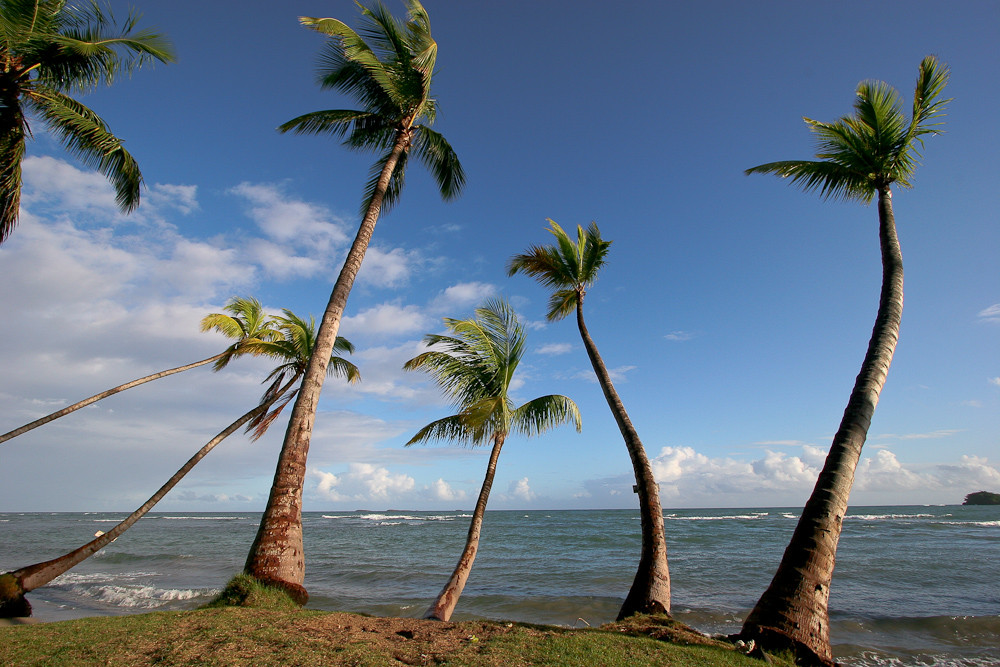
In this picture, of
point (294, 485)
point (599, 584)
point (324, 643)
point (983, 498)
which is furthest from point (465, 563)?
point (983, 498)

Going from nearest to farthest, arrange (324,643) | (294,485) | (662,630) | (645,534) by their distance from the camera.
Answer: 1. (324,643)
2. (662,630)
3. (294,485)
4. (645,534)

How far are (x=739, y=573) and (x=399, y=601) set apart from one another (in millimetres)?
12568

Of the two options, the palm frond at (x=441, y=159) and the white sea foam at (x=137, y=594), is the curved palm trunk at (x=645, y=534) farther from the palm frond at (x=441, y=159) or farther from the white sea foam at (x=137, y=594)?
the white sea foam at (x=137, y=594)

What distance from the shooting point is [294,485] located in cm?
681

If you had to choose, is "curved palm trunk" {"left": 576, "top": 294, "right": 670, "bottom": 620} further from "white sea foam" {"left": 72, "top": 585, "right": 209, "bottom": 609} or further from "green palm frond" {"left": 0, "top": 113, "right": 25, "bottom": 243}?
"white sea foam" {"left": 72, "top": 585, "right": 209, "bottom": 609}

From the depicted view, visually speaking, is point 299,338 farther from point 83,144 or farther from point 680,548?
point 680,548

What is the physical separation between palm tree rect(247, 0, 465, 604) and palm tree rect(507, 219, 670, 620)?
3269 millimetres

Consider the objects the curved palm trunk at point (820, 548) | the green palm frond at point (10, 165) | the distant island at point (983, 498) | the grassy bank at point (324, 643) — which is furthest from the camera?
the distant island at point (983, 498)

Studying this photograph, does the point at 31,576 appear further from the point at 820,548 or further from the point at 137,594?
the point at 820,548

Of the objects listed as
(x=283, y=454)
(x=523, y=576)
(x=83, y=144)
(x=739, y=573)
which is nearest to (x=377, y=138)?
(x=83, y=144)

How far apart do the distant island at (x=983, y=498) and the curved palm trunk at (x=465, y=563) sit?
14294 centimetres

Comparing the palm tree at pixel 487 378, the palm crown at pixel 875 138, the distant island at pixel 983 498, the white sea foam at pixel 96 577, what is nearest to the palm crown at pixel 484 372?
the palm tree at pixel 487 378

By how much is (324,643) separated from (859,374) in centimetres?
702

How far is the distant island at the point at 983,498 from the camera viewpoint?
10353 cm
